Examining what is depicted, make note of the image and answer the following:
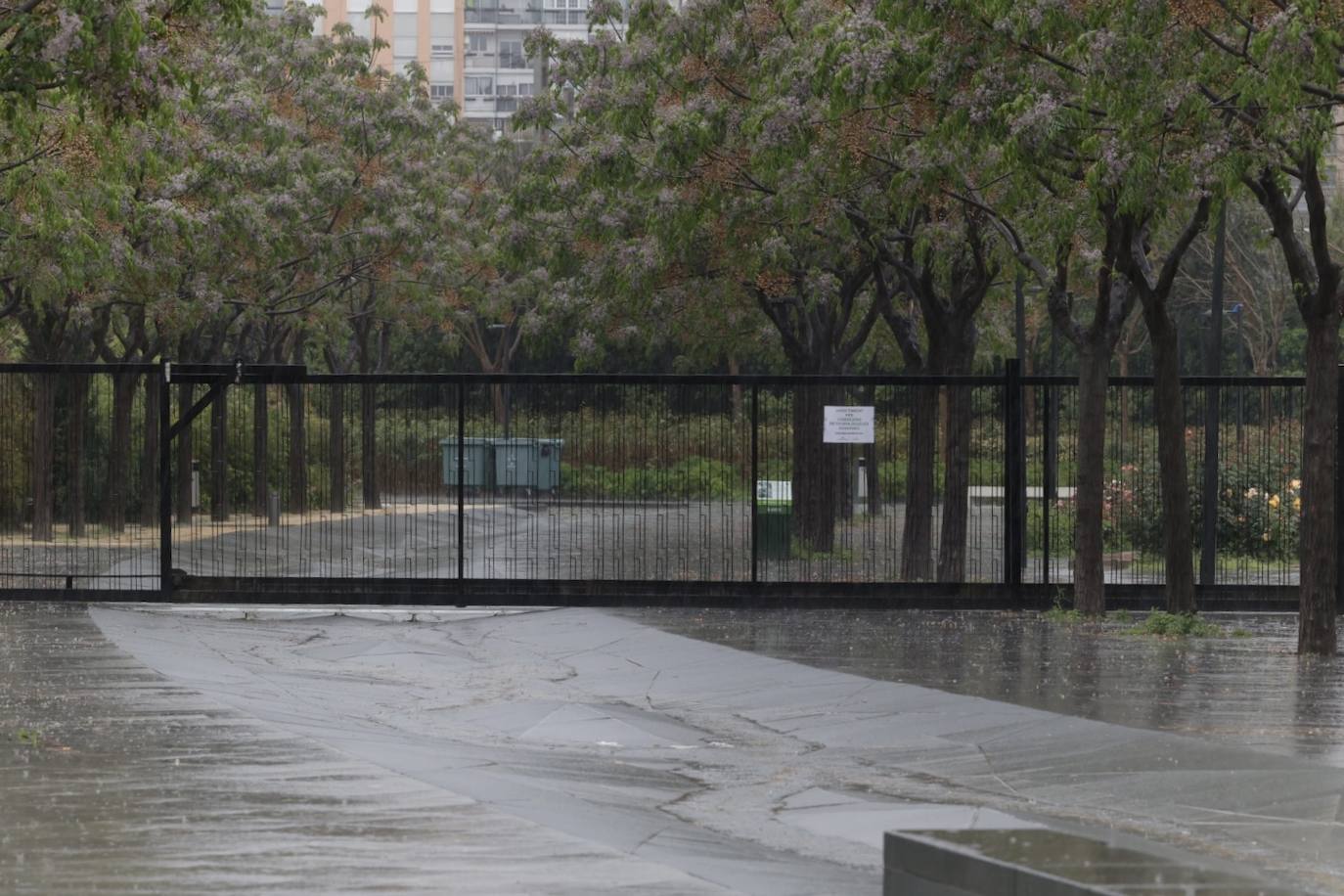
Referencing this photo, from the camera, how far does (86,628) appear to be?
731 inches

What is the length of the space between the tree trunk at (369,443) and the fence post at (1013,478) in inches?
270

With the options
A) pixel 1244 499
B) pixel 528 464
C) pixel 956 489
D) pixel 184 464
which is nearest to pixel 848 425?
pixel 956 489

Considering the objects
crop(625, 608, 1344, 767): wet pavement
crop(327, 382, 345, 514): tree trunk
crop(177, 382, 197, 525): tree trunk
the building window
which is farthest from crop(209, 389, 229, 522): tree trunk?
the building window

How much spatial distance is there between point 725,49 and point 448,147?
2876 centimetres

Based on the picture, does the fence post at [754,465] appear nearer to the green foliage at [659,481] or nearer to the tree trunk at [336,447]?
the green foliage at [659,481]

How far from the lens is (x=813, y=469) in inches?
848

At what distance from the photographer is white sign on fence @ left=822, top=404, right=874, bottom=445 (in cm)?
2114

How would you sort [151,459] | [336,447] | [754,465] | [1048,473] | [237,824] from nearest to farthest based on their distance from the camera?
Answer: [237,824], [1048,473], [754,465], [336,447], [151,459]

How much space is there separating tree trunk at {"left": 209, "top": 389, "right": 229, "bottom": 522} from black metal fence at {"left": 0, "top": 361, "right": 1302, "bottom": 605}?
0.06 meters

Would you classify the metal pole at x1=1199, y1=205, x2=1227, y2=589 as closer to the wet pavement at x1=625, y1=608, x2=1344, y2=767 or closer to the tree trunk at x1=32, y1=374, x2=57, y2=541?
the wet pavement at x1=625, y1=608, x2=1344, y2=767

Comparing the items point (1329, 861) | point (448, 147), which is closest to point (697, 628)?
point (1329, 861)

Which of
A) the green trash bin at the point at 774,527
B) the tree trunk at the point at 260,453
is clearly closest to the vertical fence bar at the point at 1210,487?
the green trash bin at the point at 774,527

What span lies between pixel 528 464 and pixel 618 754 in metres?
9.47

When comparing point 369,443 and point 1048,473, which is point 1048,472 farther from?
point 369,443
